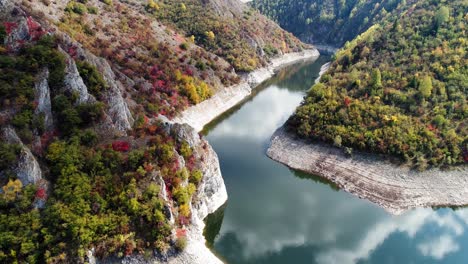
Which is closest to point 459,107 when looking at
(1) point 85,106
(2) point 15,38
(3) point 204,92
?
(3) point 204,92

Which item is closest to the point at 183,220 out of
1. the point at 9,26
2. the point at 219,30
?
the point at 9,26

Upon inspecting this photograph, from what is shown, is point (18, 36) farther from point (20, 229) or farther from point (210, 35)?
Result: point (210, 35)

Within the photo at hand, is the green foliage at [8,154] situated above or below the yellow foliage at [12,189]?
above

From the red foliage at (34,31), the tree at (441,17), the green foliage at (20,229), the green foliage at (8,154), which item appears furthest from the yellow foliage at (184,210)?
the tree at (441,17)

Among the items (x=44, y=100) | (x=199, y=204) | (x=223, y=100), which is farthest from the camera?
(x=223, y=100)

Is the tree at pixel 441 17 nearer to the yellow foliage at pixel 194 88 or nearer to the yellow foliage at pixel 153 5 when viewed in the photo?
the yellow foliage at pixel 194 88

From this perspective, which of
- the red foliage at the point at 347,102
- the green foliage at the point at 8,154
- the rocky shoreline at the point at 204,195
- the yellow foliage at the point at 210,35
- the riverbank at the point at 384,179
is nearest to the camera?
the green foliage at the point at 8,154

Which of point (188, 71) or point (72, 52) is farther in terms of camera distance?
point (188, 71)
